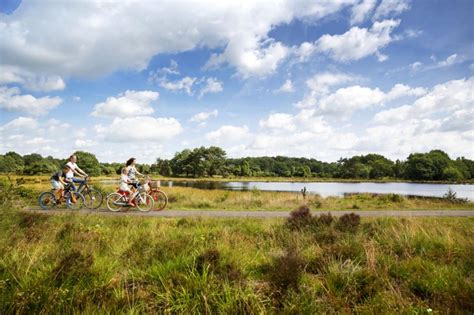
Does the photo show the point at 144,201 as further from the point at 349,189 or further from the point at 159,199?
the point at 349,189

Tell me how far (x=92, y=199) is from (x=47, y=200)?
1943mm

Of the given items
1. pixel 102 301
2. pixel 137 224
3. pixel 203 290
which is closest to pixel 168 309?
pixel 203 290

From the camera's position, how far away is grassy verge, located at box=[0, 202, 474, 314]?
4.02 metres

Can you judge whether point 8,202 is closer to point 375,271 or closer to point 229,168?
point 375,271

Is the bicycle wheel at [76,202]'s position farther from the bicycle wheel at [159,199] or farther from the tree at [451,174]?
the tree at [451,174]

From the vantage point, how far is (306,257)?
6.17 m

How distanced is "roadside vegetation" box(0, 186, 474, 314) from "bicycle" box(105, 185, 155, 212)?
6.04m

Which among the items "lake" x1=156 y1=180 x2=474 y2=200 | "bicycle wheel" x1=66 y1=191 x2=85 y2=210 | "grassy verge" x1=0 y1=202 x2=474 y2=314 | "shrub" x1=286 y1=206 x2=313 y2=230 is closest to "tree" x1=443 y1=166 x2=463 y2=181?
"lake" x1=156 y1=180 x2=474 y2=200

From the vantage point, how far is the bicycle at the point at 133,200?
13539 millimetres

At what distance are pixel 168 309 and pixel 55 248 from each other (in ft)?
12.1

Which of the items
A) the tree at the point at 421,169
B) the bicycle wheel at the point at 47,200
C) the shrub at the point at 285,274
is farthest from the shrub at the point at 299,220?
the tree at the point at 421,169

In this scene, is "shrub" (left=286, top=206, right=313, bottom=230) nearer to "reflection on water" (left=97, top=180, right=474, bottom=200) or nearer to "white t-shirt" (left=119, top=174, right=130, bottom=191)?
"white t-shirt" (left=119, top=174, right=130, bottom=191)

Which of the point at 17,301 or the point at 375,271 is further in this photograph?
the point at 375,271

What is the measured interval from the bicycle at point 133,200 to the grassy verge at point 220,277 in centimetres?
612
